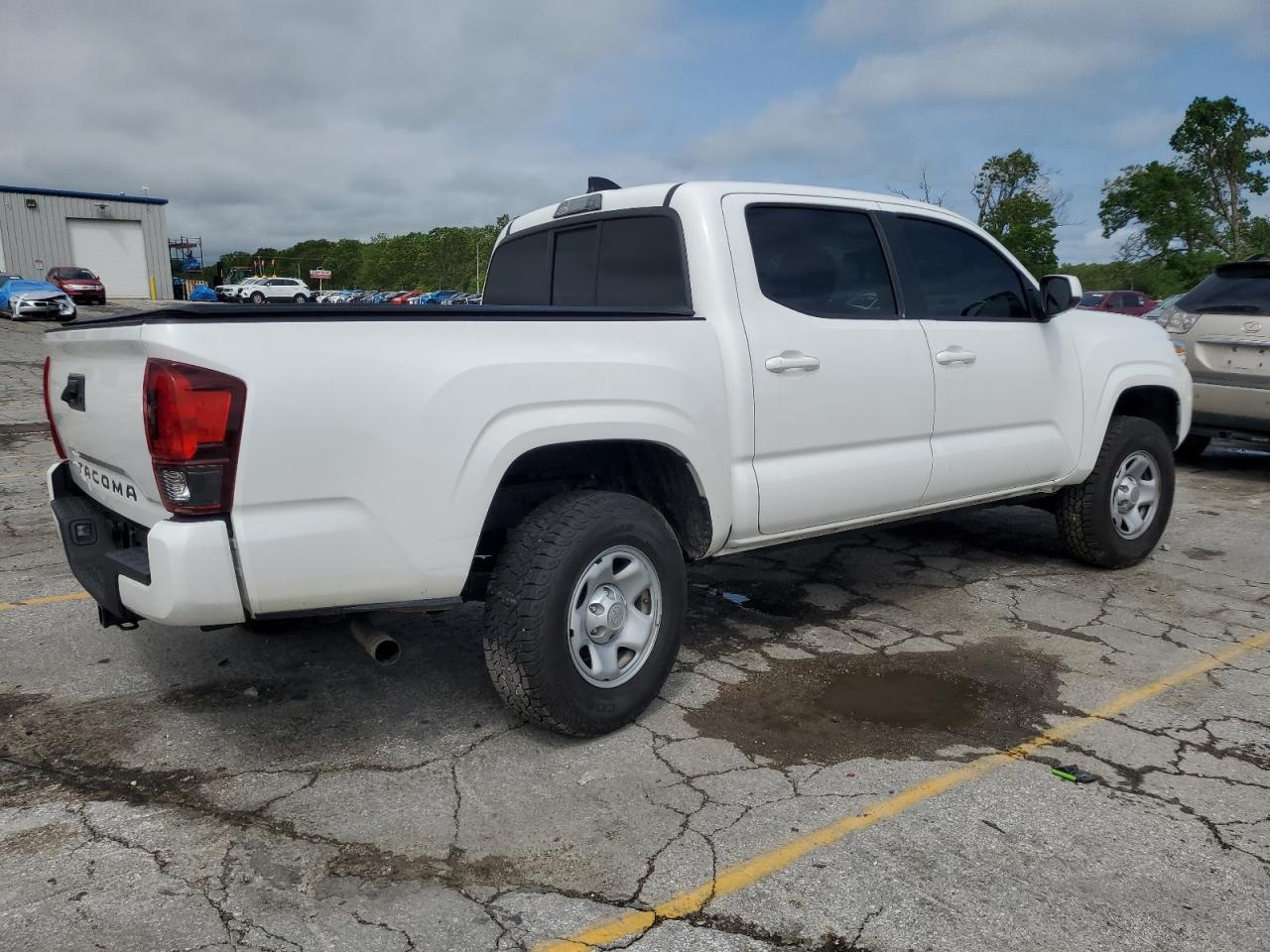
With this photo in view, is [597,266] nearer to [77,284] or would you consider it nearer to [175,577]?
[175,577]

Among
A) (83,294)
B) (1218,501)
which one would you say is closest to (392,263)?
(83,294)

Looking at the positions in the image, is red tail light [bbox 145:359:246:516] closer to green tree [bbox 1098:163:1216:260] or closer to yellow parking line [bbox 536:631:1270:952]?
yellow parking line [bbox 536:631:1270:952]

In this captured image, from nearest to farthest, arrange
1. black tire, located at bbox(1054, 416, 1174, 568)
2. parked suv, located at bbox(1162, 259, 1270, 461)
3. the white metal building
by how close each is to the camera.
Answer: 1. black tire, located at bbox(1054, 416, 1174, 568)
2. parked suv, located at bbox(1162, 259, 1270, 461)
3. the white metal building

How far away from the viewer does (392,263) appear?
3669 inches

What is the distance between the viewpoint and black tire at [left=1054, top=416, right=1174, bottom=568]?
5.07m

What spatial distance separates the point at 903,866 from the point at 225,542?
78.2 inches

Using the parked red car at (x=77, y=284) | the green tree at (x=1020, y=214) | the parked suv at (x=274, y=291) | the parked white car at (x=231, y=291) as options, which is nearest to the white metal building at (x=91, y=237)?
the parked white car at (x=231, y=291)

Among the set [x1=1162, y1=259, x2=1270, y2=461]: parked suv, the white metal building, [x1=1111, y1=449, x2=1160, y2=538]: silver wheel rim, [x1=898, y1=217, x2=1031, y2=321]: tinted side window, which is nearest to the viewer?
[x1=898, y1=217, x2=1031, y2=321]: tinted side window

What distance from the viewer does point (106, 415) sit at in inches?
118

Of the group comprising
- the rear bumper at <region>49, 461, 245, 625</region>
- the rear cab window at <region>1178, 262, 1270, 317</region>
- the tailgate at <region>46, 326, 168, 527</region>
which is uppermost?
the rear cab window at <region>1178, 262, 1270, 317</region>

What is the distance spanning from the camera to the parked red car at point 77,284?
109 ft

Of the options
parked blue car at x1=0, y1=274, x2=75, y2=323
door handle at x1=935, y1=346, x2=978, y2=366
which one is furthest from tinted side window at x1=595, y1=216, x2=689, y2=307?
parked blue car at x1=0, y1=274, x2=75, y2=323

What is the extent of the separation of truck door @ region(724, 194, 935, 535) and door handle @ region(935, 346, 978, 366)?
0.33 ft

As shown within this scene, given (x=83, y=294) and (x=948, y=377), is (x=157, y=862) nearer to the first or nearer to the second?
(x=948, y=377)
